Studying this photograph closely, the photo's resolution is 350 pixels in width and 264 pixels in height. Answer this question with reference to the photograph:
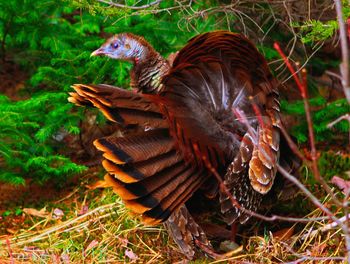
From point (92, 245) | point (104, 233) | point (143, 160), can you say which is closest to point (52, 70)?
point (104, 233)

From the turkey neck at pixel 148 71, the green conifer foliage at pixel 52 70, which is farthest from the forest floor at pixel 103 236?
the turkey neck at pixel 148 71

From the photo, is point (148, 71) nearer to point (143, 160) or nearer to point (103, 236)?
point (143, 160)

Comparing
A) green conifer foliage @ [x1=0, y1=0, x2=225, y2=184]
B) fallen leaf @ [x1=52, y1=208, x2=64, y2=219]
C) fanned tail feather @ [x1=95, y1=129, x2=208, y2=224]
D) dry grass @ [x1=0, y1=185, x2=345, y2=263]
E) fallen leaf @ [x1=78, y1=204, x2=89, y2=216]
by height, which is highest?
fanned tail feather @ [x1=95, y1=129, x2=208, y2=224]

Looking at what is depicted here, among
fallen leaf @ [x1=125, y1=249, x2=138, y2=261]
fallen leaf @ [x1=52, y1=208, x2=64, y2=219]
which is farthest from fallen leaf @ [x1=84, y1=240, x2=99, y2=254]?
fallen leaf @ [x1=52, y1=208, x2=64, y2=219]

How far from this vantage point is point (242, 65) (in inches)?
169

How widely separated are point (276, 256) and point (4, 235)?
6.47ft

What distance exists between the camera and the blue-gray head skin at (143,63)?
446 cm

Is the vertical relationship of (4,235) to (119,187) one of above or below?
below

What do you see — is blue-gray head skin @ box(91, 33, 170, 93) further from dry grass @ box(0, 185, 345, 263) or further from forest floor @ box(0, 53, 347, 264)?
dry grass @ box(0, 185, 345, 263)

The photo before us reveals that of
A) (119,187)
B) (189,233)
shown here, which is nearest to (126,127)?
(119,187)

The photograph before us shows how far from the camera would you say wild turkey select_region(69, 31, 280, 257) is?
360cm

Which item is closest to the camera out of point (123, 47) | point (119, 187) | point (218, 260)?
point (119, 187)

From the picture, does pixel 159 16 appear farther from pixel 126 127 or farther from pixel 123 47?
pixel 126 127

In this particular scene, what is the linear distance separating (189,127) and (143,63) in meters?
0.82
